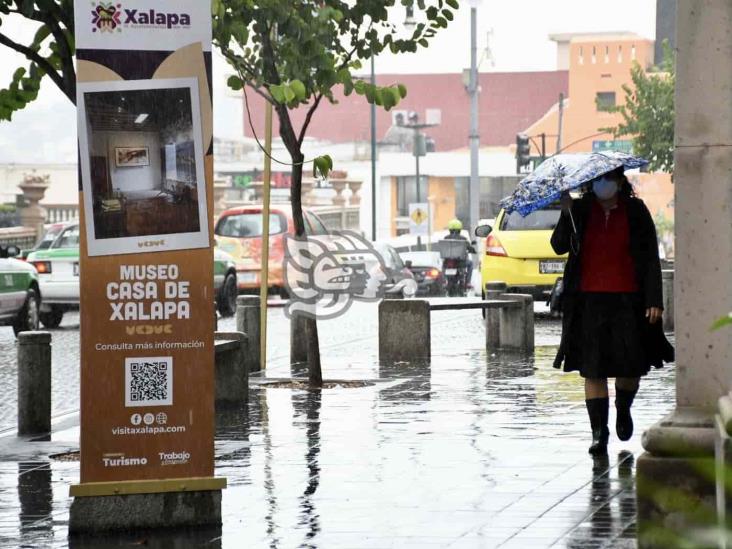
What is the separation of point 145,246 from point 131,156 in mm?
390

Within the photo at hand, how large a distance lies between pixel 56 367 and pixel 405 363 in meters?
4.38

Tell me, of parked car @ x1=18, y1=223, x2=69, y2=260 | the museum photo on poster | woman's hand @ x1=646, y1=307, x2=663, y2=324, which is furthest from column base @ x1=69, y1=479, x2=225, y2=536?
parked car @ x1=18, y1=223, x2=69, y2=260

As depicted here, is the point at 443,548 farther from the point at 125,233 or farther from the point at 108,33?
the point at 108,33

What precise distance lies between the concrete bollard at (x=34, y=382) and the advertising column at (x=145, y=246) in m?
4.39

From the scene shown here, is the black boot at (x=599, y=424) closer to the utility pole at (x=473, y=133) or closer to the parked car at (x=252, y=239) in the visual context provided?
the parked car at (x=252, y=239)

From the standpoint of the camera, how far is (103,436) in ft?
22.7

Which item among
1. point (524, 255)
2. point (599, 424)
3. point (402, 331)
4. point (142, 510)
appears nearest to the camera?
point (142, 510)

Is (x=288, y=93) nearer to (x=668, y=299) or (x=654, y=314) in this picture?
(x=654, y=314)

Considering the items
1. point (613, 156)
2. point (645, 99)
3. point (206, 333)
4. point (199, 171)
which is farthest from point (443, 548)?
point (645, 99)

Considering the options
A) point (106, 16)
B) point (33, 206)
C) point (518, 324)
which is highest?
point (106, 16)

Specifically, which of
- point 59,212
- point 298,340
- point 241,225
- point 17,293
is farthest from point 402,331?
point 59,212

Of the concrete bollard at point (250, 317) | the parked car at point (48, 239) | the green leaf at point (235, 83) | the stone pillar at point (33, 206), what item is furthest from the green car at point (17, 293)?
the stone pillar at point (33, 206)

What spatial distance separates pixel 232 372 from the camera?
12.6 m

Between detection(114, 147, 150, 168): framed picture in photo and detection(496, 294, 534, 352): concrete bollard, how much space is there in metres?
11.7
